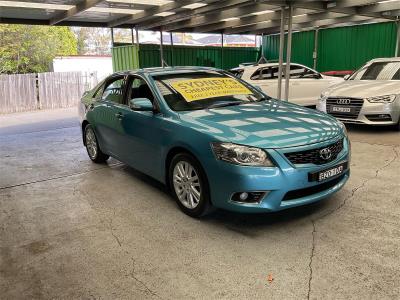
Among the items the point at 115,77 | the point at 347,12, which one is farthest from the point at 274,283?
the point at 347,12

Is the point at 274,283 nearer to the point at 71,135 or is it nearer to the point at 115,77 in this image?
the point at 115,77

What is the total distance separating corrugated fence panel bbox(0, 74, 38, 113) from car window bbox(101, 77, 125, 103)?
12.9m

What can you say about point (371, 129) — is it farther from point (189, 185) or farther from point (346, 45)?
point (346, 45)

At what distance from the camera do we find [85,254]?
313 cm

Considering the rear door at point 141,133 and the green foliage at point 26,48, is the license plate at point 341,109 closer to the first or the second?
the rear door at point 141,133

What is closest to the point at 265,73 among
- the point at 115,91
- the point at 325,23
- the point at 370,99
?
the point at 370,99

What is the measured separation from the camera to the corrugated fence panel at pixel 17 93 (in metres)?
16.3

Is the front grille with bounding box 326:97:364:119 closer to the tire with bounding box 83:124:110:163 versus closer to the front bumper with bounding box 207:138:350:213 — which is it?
the front bumper with bounding box 207:138:350:213

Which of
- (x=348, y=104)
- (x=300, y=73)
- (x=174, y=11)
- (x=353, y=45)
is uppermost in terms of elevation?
(x=174, y=11)

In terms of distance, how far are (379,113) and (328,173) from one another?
14.6 ft

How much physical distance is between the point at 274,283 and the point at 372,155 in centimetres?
400

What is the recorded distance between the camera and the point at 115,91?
17.1 ft

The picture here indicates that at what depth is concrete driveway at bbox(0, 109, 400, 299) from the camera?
2.61 m

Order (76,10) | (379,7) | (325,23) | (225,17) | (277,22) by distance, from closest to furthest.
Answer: (76,10) < (379,7) < (225,17) < (277,22) < (325,23)
